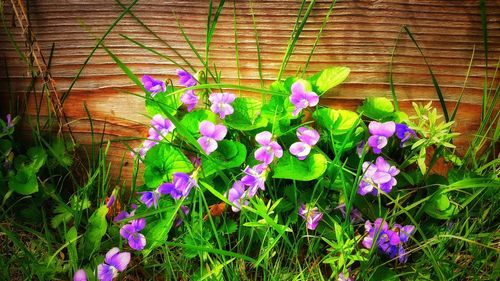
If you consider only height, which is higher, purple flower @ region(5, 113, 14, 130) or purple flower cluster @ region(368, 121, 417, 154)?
purple flower @ region(5, 113, 14, 130)

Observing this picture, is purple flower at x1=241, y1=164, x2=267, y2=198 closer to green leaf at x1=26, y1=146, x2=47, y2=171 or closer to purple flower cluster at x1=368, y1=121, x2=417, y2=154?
purple flower cluster at x1=368, y1=121, x2=417, y2=154

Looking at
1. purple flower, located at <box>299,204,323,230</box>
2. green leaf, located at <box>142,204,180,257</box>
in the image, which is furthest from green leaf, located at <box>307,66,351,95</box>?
green leaf, located at <box>142,204,180,257</box>

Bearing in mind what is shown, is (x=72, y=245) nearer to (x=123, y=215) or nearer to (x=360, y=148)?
(x=123, y=215)

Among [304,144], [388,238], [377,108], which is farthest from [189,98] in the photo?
[388,238]

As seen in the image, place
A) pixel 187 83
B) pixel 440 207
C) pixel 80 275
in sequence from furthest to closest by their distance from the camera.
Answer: pixel 187 83 < pixel 440 207 < pixel 80 275

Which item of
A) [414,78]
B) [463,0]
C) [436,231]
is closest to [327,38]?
[414,78]

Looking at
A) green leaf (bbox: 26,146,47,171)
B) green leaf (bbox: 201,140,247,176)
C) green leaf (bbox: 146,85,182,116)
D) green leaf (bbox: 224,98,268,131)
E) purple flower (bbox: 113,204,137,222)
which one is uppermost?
green leaf (bbox: 146,85,182,116)
